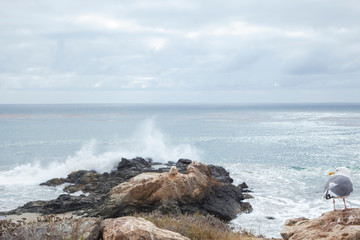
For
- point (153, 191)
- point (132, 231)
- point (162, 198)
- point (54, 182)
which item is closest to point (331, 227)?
point (132, 231)

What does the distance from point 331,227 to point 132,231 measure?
4386mm

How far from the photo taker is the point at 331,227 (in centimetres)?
756

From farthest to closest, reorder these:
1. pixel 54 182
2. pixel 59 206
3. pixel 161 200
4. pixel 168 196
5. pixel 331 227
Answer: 1. pixel 54 182
2. pixel 59 206
3. pixel 168 196
4. pixel 161 200
5. pixel 331 227

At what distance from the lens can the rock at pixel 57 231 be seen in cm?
663

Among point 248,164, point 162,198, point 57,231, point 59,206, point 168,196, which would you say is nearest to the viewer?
point 57,231

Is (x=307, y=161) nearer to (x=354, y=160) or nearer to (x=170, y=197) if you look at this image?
(x=354, y=160)

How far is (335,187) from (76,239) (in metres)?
5.63

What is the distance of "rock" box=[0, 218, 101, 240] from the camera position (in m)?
6.63

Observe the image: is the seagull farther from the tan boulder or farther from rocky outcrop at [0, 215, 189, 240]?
the tan boulder

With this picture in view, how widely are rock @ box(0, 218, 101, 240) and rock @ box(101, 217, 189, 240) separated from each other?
0.84 feet

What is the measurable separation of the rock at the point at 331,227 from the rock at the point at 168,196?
265 inches

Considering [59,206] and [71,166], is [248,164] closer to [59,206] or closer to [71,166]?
[71,166]

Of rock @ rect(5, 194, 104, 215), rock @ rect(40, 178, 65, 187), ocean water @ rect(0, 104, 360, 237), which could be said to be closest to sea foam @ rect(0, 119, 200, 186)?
ocean water @ rect(0, 104, 360, 237)

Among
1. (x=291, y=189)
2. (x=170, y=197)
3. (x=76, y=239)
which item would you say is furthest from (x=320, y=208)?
(x=76, y=239)
